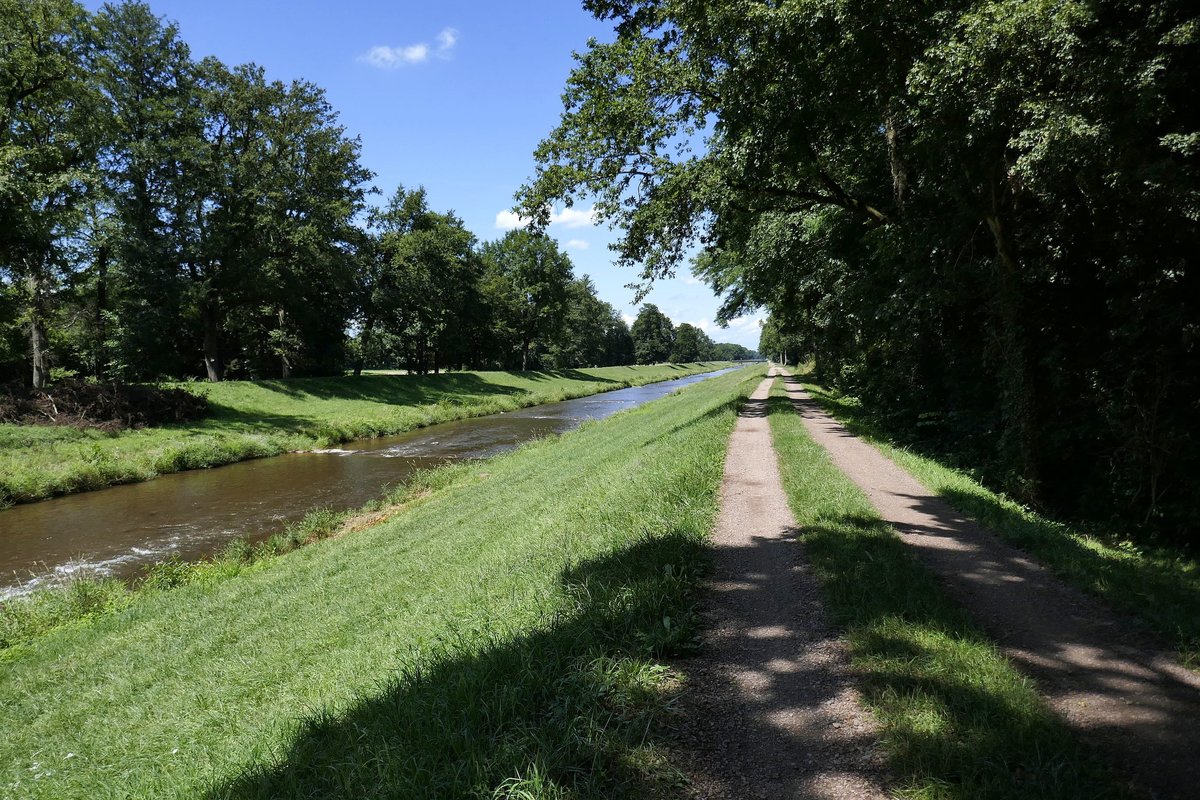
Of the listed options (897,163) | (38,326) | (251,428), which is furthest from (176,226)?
(897,163)

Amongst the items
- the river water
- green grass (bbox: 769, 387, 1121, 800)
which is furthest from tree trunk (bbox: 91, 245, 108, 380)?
green grass (bbox: 769, 387, 1121, 800)

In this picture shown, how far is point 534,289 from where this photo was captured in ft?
217

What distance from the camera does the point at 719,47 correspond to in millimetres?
9914

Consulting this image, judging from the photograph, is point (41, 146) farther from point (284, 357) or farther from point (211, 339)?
point (284, 357)

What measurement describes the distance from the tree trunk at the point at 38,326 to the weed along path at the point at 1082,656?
34.7 metres

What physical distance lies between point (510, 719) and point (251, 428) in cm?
2902

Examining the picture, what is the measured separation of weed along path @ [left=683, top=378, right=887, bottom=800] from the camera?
3.00 meters

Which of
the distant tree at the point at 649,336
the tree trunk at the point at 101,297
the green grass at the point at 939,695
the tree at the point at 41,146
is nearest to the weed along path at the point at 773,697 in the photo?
the green grass at the point at 939,695

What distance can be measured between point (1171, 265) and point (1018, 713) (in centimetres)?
849

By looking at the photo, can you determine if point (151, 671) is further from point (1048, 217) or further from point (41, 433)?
point (41, 433)

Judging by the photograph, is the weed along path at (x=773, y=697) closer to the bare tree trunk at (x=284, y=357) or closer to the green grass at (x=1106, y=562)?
the green grass at (x=1106, y=562)

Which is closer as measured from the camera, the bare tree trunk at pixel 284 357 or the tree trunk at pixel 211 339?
the tree trunk at pixel 211 339

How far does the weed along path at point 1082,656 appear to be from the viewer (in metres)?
3.12

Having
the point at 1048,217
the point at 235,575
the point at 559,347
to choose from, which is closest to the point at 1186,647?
the point at 1048,217
